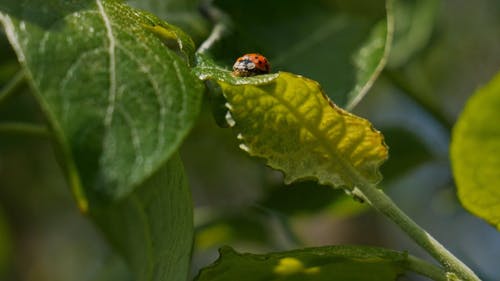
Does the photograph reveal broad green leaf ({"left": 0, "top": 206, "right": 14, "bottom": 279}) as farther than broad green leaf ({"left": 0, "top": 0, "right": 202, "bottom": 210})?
Yes

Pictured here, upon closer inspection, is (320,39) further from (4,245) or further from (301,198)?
(4,245)

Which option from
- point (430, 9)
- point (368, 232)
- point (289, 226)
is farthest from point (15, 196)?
point (430, 9)

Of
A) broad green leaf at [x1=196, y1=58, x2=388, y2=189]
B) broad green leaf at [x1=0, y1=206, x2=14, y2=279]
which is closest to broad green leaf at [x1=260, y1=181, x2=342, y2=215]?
broad green leaf at [x1=196, y1=58, x2=388, y2=189]

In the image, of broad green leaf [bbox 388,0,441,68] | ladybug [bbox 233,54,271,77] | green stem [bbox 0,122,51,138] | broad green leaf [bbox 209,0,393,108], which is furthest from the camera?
broad green leaf [bbox 388,0,441,68]

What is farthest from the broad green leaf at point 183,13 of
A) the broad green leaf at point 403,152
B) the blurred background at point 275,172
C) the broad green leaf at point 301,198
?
the broad green leaf at point 403,152

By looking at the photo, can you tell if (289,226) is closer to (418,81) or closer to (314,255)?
(418,81)

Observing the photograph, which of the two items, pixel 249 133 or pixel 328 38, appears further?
pixel 328 38

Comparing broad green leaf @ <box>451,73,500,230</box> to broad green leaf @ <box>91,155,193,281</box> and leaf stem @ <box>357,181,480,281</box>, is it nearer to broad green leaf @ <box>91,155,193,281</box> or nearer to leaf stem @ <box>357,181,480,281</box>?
leaf stem @ <box>357,181,480,281</box>
